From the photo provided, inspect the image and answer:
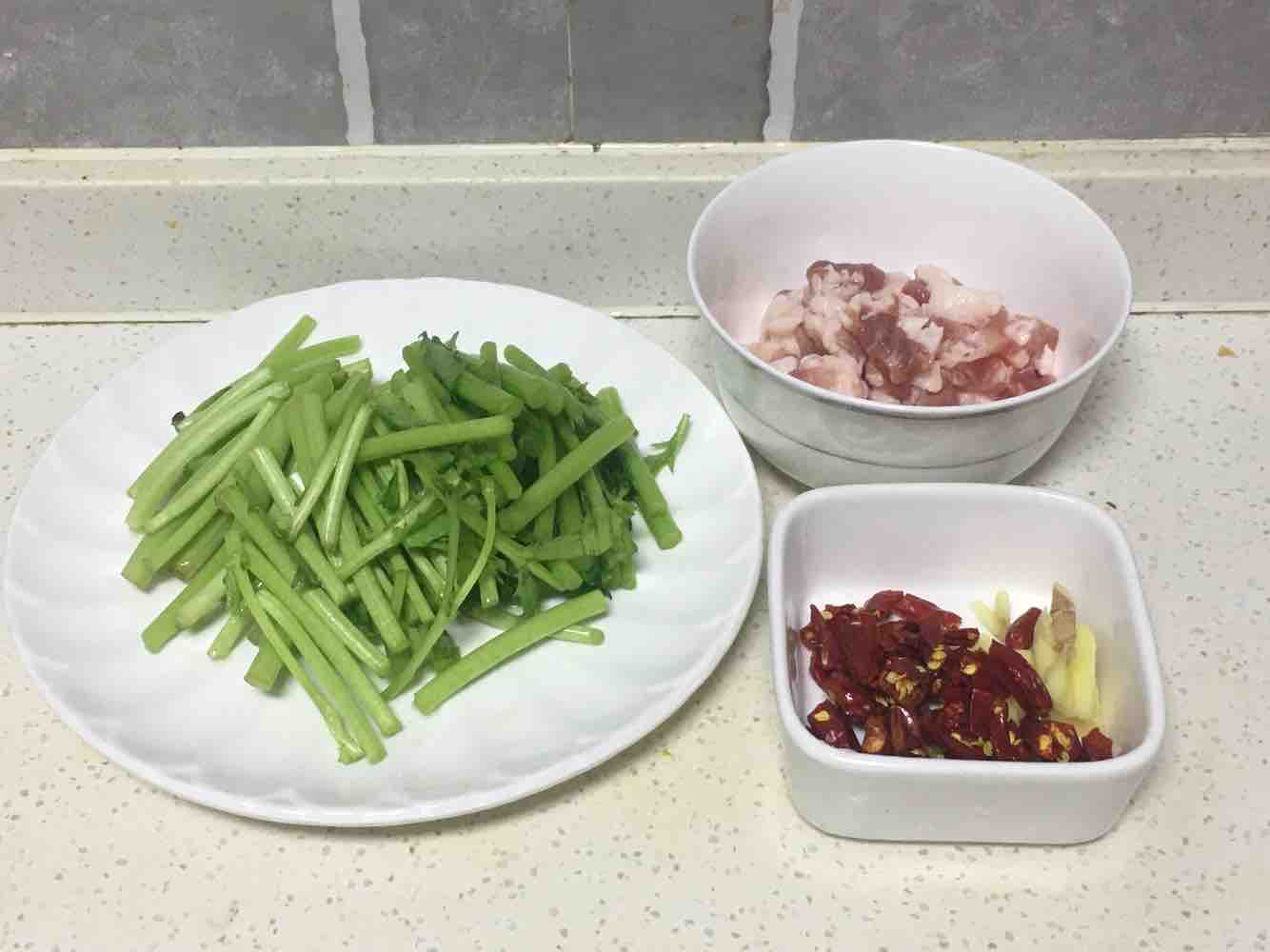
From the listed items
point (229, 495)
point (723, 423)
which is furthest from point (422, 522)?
point (723, 423)

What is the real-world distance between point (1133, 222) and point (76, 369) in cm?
86

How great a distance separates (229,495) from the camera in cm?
85

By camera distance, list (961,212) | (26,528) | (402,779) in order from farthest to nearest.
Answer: (961,212)
(26,528)
(402,779)

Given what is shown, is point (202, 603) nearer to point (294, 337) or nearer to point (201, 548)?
point (201, 548)

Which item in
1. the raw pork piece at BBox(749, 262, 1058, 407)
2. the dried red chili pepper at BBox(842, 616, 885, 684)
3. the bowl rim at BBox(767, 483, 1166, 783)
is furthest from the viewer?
the raw pork piece at BBox(749, 262, 1058, 407)

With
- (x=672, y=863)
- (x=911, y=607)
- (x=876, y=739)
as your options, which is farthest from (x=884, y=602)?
(x=672, y=863)

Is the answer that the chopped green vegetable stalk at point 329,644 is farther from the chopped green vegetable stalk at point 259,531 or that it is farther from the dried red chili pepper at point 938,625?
the dried red chili pepper at point 938,625

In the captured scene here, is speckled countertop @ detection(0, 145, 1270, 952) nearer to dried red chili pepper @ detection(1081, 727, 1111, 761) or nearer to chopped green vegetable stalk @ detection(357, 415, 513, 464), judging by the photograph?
dried red chili pepper @ detection(1081, 727, 1111, 761)

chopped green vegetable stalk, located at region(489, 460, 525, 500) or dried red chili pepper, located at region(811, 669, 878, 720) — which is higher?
chopped green vegetable stalk, located at region(489, 460, 525, 500)

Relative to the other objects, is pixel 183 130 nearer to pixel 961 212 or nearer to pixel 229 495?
pixel 229 495

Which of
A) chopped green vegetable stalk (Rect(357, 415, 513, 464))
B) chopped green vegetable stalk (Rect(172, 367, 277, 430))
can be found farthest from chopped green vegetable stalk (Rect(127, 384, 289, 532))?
chopped green vegetable stalk (Rect(357, 415, 513, 464))

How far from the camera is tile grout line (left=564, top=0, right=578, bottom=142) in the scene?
37.8 inches

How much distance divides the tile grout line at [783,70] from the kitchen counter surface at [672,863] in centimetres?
38

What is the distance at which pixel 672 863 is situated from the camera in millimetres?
761
